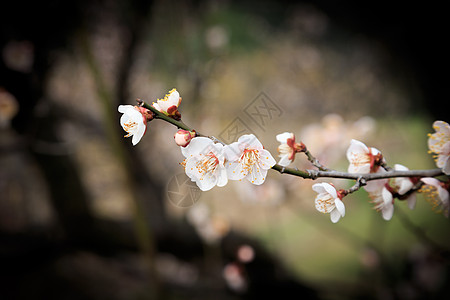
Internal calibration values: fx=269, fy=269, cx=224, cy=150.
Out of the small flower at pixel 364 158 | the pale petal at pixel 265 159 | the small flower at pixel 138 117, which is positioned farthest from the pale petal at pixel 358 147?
the small flower at pixel 138 117

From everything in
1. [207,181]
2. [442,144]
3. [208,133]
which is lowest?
[207,181]

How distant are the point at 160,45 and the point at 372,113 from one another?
53.2 inches

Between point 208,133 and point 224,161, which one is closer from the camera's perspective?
point 224,161

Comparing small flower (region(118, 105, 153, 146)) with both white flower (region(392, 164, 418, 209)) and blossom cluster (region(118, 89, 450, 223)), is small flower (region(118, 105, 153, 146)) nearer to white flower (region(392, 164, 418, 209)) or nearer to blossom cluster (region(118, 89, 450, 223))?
blossom cluster (region(118, 89, 450, 223))

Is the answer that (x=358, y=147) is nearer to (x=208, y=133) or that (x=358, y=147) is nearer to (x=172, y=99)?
(x=172, y=99)

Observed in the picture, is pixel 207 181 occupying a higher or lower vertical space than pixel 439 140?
lower

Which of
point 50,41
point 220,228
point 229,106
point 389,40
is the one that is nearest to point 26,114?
point 50,41

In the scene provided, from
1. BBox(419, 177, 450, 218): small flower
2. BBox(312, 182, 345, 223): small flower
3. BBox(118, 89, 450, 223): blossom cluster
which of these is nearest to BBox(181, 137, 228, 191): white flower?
BBox(118, 89, 450, 223): blossom cluster

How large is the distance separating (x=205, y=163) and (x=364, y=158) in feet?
0.61

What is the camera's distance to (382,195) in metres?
0.31

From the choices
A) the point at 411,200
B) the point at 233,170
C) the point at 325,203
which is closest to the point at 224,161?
the point at 233,170

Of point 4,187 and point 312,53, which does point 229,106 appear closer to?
point 312,53

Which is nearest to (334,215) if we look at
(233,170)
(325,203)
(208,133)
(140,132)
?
(325,203)

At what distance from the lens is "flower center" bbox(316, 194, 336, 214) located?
29 cm
